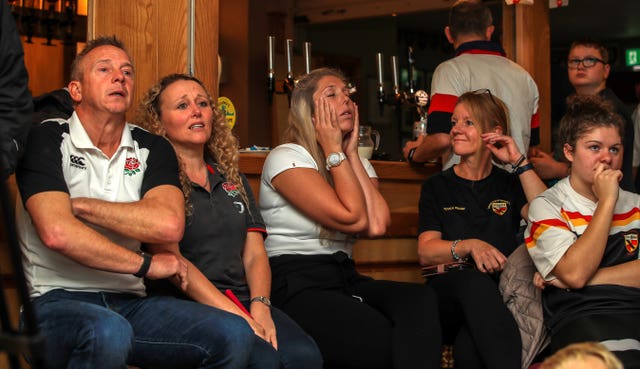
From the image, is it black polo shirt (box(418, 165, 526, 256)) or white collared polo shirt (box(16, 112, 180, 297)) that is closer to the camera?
white collared polo shirt (box(16, 112, 180, 297))

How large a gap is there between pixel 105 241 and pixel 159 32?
1.26m

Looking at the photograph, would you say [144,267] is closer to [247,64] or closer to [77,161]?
[77,161]

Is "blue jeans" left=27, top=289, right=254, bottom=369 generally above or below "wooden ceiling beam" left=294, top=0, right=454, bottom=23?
below

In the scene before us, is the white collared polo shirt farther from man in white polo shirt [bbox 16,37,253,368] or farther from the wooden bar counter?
the wooden bar counter

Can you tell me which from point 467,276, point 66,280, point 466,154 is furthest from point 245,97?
point 66,280

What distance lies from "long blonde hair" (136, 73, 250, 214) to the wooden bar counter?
94cm

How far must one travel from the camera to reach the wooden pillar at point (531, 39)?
486 cm

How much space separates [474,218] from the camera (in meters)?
3.35

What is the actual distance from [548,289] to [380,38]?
6.96 m

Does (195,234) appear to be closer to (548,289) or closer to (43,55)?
(548,289)

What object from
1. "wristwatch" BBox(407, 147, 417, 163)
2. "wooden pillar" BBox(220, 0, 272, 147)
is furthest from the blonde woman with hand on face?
"wooden pillar" BBox(220, 0, 272, 147)

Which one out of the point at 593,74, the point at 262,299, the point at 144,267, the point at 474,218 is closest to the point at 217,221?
the point at 262,299

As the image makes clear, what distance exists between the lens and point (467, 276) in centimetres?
304

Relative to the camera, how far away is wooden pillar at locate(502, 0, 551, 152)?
4.86 m
